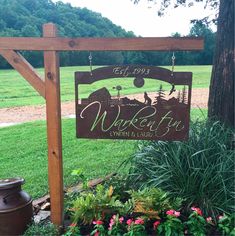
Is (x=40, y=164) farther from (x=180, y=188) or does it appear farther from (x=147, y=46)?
(x=147, y=46)

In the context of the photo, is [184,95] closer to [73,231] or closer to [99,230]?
[99,230]

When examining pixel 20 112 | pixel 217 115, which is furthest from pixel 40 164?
pixel 20 112

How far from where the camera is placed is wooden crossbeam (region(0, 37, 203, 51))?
2.91 m

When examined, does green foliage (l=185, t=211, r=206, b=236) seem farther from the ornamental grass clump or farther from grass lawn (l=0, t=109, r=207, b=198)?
grass lawn (l=0, t=109, r=207, b=198)

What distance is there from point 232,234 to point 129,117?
50.3 inches

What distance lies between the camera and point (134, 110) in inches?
123

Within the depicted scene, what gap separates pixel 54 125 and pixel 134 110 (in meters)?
0.74

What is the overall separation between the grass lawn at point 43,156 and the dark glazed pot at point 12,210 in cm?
120

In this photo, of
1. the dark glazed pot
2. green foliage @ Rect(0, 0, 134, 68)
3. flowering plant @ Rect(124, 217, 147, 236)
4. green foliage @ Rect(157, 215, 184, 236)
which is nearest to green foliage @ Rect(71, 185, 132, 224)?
flowering plant @ Rect(124, 217, 147, 236)

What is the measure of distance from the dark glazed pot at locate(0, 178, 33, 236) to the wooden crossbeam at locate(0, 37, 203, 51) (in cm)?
128

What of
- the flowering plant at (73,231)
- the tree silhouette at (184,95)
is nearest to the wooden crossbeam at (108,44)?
the tree silhouette at (184,95)

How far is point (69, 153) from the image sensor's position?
6453 millimetres

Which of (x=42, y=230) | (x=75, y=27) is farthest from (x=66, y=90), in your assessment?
(x=42, y=230)

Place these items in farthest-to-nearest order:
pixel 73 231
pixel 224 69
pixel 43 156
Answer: pixel 43 156 < pixel 224 69 < pixel 73 231
